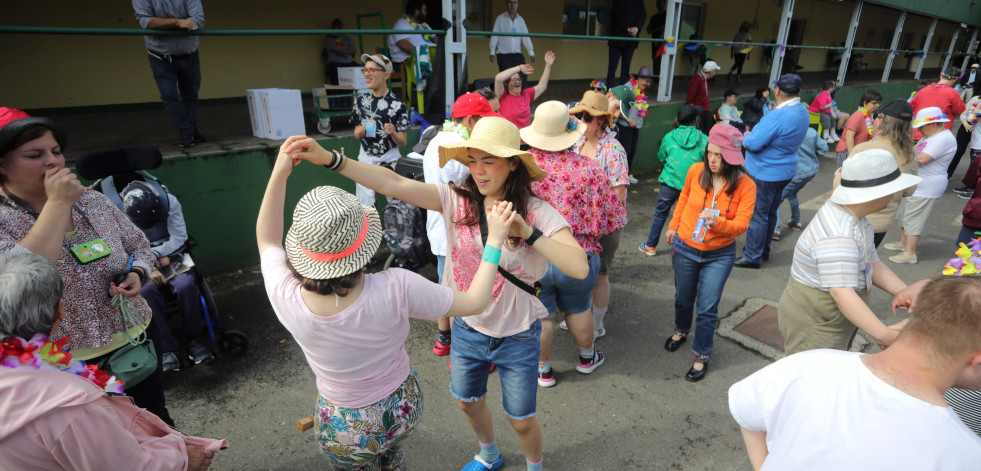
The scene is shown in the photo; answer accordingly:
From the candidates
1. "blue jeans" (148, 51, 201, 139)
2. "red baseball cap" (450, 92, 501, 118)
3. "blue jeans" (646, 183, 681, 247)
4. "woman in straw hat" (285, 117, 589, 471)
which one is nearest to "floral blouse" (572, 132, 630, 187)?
"red baseball cap" (450, 92, 501, 118)

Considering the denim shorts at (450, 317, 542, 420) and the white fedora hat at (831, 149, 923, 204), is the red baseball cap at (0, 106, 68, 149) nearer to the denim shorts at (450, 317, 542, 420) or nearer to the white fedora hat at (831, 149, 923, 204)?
the denim shorts at (450, 317, 542, 420)

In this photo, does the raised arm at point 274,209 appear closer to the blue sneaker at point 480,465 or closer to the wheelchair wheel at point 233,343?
the blue sneaker at point 480,465

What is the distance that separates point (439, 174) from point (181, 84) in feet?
10.8

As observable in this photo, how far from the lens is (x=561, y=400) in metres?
3.48

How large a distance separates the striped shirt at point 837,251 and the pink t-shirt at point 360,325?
1818 mm

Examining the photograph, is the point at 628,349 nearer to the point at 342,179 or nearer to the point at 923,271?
the point at 342,179

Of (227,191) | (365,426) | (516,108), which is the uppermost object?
(516,108)

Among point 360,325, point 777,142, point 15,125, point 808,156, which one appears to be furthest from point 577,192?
point 808,156

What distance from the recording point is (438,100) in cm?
633

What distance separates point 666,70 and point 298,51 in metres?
6.60

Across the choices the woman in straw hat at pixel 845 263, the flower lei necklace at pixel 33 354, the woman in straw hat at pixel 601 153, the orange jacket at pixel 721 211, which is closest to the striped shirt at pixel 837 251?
the woman in straw hat at pixel 845 263

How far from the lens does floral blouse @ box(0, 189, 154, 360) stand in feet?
6.88

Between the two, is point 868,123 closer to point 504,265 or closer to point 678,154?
point 678,154

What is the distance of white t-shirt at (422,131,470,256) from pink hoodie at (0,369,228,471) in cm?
229
